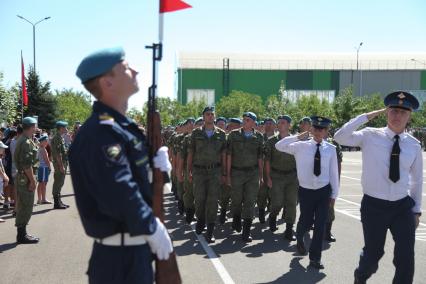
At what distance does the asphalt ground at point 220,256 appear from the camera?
5859mm

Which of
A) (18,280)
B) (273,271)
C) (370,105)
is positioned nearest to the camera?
(18,280)

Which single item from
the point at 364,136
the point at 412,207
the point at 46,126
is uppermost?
the point at 364,136

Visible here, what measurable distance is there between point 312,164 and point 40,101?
44.6m

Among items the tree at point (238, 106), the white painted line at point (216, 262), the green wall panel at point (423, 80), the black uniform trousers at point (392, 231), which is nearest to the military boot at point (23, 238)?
the white painted line at point (216, 262)

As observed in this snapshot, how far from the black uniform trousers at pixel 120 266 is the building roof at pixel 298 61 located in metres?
76.7

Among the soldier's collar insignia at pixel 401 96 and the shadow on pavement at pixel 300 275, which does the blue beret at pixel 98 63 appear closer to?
the soldier's collar insignia at pixel 401 96

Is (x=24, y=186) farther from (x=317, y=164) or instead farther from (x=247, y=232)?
(x=317, y=164)

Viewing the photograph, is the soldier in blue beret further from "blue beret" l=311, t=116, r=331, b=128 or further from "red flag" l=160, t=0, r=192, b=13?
"blue beret" l=311, t=116, r=331, b=128

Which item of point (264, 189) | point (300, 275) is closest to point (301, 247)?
point (300, 275)

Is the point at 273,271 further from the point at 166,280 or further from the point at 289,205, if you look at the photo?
the point at 166,280

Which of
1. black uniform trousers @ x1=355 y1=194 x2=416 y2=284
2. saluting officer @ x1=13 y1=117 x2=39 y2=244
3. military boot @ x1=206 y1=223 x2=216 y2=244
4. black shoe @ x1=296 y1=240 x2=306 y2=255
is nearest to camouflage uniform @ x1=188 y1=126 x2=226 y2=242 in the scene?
military boot @ x1=206 y1=223 x2=216 y2=244

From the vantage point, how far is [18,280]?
5.74m

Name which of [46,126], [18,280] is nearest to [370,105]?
[46,126]

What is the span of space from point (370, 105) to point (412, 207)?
61.9 m
